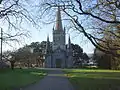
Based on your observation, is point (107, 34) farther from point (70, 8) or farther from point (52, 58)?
point (52, 58)

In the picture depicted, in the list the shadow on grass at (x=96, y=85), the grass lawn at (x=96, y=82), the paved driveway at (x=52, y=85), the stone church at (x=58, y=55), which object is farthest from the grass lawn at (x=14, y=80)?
Result: the stone church at (x=58, y=55)

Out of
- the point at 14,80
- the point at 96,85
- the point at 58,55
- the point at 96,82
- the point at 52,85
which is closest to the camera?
the point at 96,85

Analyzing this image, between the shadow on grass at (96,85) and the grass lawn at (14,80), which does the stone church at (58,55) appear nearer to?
the grass lawn at (14,80)

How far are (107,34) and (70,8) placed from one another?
27.5 feet

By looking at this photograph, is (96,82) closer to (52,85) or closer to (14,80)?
(52,85)

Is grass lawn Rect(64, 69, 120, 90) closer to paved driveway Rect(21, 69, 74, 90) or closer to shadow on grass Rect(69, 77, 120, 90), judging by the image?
shadow on grass Rect(69, 77, 120, 90)

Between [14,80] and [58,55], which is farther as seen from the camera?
[58,55]

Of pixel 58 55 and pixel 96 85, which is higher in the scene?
pixel 58 55

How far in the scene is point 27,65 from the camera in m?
121

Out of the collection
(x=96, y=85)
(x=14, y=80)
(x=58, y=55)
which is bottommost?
(x=96, y=85)

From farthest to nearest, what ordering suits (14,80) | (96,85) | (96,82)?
(14,80) → (96,82) → (96,85)

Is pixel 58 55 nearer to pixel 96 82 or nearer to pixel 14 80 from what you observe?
pixel 14 80

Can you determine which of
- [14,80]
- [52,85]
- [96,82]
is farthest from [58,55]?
[52,85]

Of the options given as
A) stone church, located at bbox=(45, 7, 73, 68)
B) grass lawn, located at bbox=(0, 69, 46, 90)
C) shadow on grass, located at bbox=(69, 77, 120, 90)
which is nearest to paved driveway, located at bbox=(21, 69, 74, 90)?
shadow on grass, located at bbox=(69, 77, 120, 90)
